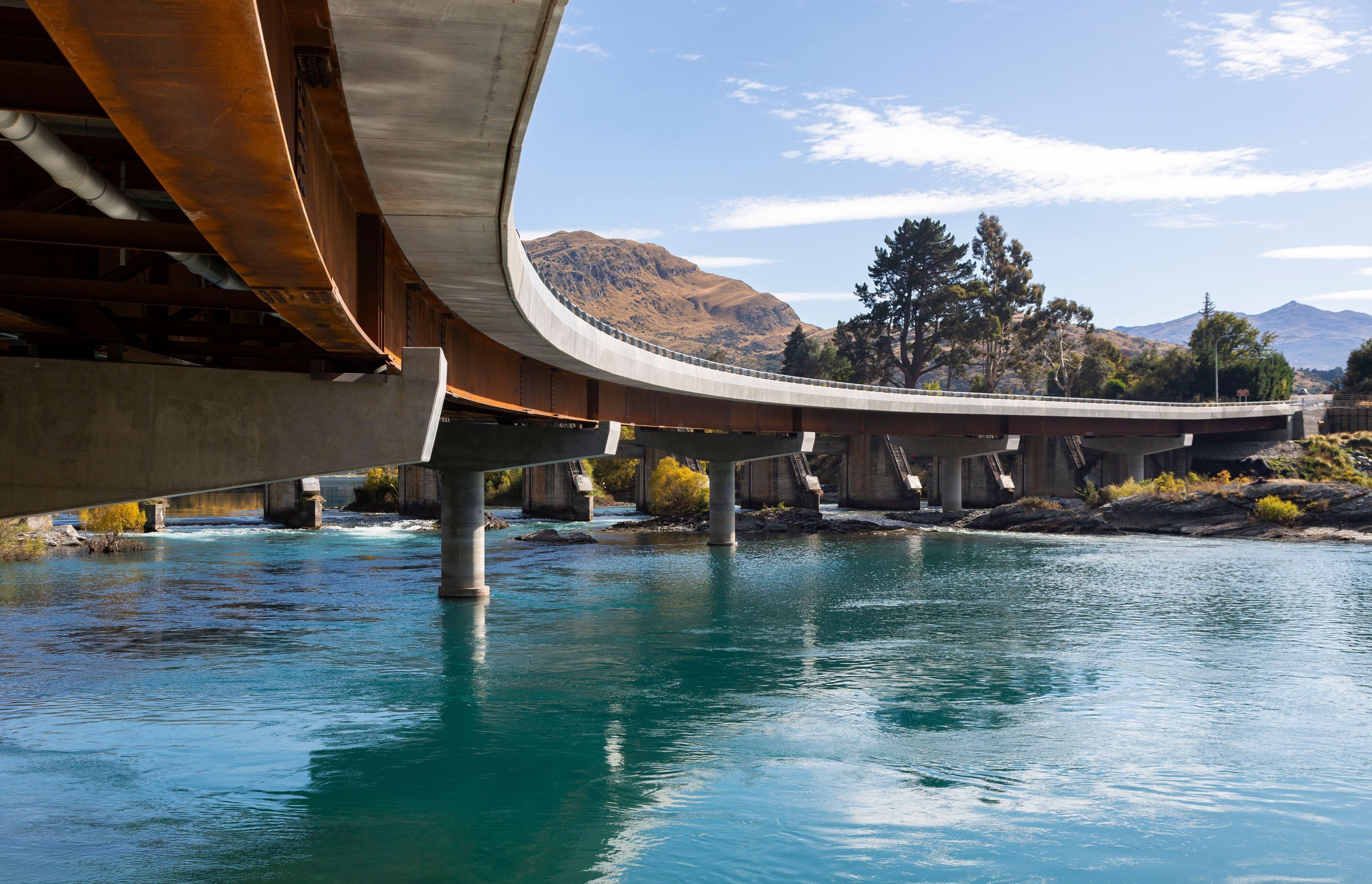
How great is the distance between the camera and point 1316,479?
77.1 m

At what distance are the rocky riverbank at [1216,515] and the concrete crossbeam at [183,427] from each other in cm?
5849

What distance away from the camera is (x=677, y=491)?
83.1 meters

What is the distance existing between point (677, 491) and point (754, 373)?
3111 centimetres

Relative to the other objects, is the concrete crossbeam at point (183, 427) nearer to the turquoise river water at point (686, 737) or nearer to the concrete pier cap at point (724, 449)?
the turquoise river water at point (686, 737)

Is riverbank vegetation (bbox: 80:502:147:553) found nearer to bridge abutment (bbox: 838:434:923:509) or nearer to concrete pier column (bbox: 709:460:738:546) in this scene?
concrete pier column (bbox: 709:460:738:546)

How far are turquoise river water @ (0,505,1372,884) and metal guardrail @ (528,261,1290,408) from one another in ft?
31.8

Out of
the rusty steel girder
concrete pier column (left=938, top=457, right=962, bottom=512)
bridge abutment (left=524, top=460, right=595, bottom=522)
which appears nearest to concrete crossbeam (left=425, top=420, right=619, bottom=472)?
the rusty steel girder

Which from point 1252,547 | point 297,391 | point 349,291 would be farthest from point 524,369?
point 1252,547

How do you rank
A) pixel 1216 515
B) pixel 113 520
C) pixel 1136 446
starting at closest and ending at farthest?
pixel 113 520, pixel 1216 515, pixel 1136 446

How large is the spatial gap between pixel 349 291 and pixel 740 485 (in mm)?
83419

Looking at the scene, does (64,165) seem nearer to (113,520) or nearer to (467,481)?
(467,481)

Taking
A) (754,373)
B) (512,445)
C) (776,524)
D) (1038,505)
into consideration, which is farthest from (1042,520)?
(512,445)

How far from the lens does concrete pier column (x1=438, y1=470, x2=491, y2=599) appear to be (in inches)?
1469

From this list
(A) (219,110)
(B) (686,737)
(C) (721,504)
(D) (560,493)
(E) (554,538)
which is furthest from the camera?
(D) (560,493)
